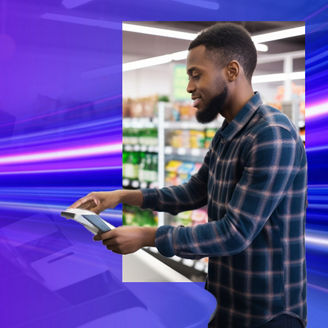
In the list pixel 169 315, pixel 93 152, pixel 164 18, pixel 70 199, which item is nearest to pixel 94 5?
pixel 164 18

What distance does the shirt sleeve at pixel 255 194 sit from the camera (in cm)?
128

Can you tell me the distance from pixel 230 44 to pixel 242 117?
10.3 inches

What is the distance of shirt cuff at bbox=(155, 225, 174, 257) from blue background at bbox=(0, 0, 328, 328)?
0.75 m

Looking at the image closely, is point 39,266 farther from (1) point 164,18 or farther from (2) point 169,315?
(1) point 164,18

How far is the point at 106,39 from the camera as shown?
2.17 metres

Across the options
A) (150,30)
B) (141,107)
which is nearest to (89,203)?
(150,30)

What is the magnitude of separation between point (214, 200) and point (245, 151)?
0.81ft

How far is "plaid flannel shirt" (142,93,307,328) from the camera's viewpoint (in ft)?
4.23

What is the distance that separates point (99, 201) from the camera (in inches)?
70.2

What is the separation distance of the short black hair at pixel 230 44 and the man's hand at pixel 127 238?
25.3 inches

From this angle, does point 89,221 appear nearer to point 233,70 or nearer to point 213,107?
point 213,107

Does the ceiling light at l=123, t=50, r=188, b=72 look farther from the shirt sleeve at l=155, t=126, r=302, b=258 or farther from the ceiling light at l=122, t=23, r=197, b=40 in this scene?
the shirt sleeve at l=155, t=126, r=302, b=258

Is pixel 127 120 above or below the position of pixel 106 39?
below

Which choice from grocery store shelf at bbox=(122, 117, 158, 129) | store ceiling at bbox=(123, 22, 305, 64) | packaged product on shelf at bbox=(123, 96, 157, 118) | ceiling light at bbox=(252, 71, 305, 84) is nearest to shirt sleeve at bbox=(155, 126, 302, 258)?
grocery store shelf at bbox=(122, 117, 158, 129)
